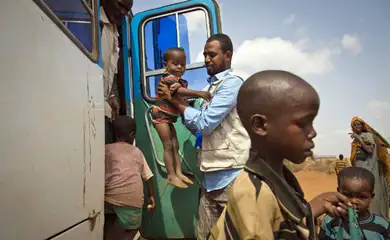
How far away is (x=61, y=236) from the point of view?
4.57 ft

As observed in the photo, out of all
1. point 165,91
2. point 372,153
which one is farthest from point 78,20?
point 372,153

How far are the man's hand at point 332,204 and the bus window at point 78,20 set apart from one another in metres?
1.43

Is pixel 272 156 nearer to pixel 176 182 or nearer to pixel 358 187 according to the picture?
pixel 358 187

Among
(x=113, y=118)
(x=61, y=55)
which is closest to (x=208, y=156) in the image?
(x=113, y=118)

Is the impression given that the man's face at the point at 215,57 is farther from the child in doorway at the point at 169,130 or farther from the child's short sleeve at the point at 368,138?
the child's short sleeve at the point at 368,138

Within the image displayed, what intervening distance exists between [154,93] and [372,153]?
4.63m

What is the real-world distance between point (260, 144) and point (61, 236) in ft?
3.02

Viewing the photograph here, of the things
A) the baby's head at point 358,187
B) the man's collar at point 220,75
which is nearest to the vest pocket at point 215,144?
the man's collar at point 220,75

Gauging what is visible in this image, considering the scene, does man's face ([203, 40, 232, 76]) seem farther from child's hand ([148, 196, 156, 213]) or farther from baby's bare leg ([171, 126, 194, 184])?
child's hand ([148, 196, 156, 213])

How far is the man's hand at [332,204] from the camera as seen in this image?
1447 millimetres

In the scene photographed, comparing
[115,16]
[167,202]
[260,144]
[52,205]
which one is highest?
[115,16]

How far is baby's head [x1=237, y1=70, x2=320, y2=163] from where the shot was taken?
3.94 ft

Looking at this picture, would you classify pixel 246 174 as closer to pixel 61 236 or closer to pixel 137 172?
pixel 61 236

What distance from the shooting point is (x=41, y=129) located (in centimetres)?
124
